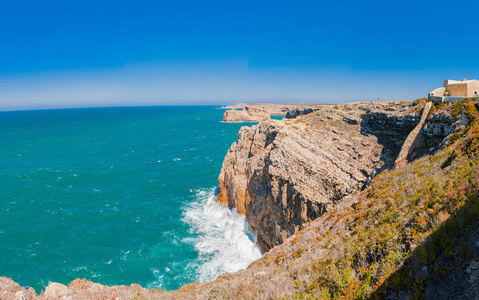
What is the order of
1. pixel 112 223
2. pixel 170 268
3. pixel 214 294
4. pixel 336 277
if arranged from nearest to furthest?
pixel 336 277 → pixel 214 294 → pixel 170 268 → pixel 112 223

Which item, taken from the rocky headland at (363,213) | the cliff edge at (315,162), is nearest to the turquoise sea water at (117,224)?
the cliff edge at (315,162)

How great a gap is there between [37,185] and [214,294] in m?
61.6

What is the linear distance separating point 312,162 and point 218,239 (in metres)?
18.7

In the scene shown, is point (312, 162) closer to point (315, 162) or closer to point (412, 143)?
point (315, 162)

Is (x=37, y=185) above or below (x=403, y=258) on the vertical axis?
below

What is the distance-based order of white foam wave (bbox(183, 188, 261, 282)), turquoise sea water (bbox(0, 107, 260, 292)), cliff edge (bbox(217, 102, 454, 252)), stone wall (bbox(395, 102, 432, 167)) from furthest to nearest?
white foam wave (bbox(183, 188, 261, 282)), turquoise sea water (bbox(0, 107, 260, 292)), cliff edge (bbox(217, 102, 454, 252)), stone wall (bbox(395, 102, 432, 167))

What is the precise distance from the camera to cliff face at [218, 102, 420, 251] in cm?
2714

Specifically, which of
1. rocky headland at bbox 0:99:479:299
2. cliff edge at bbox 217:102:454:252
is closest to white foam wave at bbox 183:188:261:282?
cliff edge at bbox 217:102:454:252

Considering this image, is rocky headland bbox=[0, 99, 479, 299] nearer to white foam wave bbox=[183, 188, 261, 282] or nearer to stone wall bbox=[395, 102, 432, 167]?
stone wall bbox=[395, 102, 432, 167]

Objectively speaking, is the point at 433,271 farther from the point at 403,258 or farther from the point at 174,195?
the point at 174,195

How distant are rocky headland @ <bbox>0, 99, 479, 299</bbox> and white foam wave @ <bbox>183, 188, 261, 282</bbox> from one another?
279 centimetres

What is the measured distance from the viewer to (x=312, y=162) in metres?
29.6

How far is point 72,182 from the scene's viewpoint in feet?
183

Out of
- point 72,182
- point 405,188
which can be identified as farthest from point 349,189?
point 72,182
